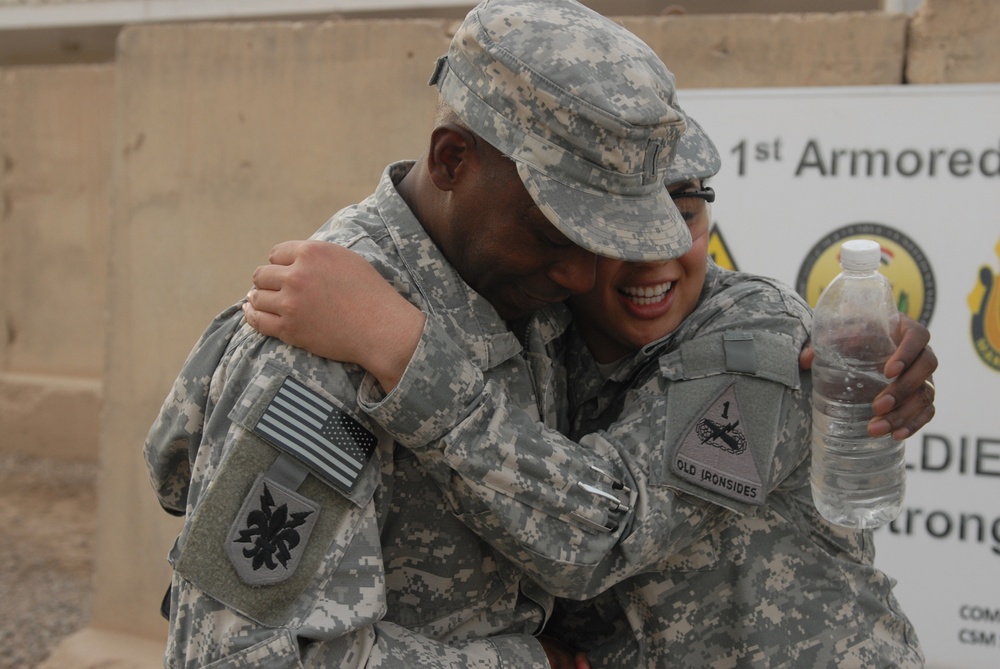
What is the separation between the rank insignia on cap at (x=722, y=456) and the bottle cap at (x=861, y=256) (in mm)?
320

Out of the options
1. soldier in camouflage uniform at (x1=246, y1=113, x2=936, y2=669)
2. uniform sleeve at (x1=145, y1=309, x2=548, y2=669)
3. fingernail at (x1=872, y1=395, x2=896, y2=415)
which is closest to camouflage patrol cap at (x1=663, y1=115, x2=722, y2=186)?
soldier in camouflage uniform at (x1=246, y1=113, x2=936, y2=669)

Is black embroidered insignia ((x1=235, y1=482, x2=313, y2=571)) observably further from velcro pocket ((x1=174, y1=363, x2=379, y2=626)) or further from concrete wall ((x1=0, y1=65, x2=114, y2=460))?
concrete wall ((x1=0, y1=65, x2=114, y2=460))

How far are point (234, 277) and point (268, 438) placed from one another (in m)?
2.96

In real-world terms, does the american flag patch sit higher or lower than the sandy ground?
higher

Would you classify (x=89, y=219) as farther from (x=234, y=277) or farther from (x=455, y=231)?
(x=455, y=231)

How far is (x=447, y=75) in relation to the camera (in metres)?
1.94

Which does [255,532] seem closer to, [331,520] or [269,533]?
[269,533]

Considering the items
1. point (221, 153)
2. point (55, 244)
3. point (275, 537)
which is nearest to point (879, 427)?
point (275, 537)

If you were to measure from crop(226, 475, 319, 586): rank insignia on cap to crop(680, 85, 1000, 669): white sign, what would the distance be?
9.14ft

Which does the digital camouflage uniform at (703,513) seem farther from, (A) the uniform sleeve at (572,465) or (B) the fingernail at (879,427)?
(B) the fingernail at (879,427)

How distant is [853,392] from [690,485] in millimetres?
397

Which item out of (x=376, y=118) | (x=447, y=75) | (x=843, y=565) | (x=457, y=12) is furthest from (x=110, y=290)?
(x=457, y=12)

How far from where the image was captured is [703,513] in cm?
204

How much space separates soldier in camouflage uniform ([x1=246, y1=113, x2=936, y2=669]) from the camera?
1.88m
